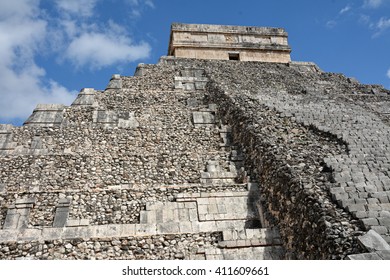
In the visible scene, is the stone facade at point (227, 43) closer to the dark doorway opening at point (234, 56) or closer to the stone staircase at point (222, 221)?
the dark doorway opening at point (234, 56)

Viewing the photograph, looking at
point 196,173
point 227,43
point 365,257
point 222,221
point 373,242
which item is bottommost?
point 365,257

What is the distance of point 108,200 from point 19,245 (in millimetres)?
1956

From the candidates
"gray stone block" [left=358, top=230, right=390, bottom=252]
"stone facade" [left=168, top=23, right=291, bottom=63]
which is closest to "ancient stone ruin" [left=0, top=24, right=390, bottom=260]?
"gray stone block" [left=358, top=230, right=390, bottom=252]

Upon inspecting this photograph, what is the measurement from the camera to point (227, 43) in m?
17.9

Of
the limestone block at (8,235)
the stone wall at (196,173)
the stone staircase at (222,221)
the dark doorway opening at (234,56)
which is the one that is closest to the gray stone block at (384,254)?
the stone wall at (196,173)

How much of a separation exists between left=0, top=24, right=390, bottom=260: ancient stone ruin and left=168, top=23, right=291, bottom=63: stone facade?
3563mm

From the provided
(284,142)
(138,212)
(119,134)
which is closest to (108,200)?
(138,212)

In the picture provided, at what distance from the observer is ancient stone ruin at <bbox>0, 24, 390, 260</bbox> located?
6.59 m

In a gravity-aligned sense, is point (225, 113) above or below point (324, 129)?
above

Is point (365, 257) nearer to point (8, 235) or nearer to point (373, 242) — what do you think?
point (373, 242)

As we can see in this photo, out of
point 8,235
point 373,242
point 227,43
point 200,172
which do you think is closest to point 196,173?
point 200,172

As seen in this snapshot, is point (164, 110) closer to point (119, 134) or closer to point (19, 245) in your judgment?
point (119, 134)

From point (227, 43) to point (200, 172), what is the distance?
1035cm

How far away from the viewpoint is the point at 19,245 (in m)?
6.87
